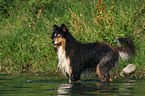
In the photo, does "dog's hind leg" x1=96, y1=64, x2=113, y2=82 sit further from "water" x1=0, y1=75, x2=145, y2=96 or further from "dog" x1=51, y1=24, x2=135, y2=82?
"water" x1=0, y1=75, x2=145, y2=96

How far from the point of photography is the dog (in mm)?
9609

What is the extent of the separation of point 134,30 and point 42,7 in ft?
19.5

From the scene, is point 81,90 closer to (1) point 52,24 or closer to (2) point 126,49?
(2) point 126,49

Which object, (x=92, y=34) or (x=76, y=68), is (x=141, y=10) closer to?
(x=92, y=34)

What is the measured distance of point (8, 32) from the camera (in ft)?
47.7

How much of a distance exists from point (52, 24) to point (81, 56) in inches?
167

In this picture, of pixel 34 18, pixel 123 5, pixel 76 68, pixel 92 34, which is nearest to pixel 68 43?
pixel 76 68

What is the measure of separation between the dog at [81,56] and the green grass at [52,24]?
4.84 ft

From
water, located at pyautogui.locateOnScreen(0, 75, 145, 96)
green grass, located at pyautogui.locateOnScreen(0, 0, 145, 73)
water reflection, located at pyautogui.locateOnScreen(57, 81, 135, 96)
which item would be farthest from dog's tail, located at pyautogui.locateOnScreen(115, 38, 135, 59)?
water reflection, located at pyautogui.locateOnScreen(57, 81, 135, 96)

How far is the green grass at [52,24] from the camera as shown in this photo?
11.7 metres

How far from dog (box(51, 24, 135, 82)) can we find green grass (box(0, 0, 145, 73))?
1475 millimetres

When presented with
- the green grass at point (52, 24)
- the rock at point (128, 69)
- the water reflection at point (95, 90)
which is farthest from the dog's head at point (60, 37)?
the rock at point (128, 69)

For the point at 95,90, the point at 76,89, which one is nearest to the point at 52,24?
the point at 76,89

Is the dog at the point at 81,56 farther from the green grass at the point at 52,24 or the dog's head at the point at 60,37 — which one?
the green grass at the point at 52,24
